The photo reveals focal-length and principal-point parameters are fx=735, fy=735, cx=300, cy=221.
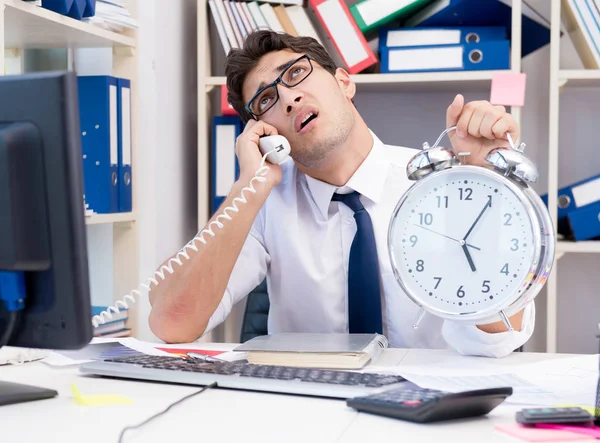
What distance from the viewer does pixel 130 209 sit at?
2361mm

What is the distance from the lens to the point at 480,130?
1.36 m

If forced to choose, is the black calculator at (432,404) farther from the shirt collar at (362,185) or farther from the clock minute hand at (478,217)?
the shirt collar at (362,185)

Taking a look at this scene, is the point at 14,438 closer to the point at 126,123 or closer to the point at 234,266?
the point at 234,266

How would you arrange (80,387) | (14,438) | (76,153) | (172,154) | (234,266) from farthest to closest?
(172,154)
(234,266)
(80,387)
(76,153)
(14,438)

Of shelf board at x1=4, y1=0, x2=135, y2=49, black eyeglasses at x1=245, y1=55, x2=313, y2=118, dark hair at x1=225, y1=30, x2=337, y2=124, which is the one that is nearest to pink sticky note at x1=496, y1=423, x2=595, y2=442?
black eyeglasses at x1=245, y1=55, x2=313, y2=118

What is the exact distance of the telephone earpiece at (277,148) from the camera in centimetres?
173

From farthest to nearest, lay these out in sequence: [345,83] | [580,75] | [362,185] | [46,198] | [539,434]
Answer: [580,75], [345,83], [362,185], [46,198], [539,434]

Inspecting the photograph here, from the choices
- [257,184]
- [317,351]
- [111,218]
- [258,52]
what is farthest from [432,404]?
[111,218]

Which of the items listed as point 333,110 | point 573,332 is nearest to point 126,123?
point 333,110

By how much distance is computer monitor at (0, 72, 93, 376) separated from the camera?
3.20ft

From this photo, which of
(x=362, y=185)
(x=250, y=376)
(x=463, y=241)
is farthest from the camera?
(x=362, y=185)

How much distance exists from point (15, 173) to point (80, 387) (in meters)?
0.36

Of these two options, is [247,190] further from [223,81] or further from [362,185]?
[223,81]

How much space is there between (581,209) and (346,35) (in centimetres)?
97
